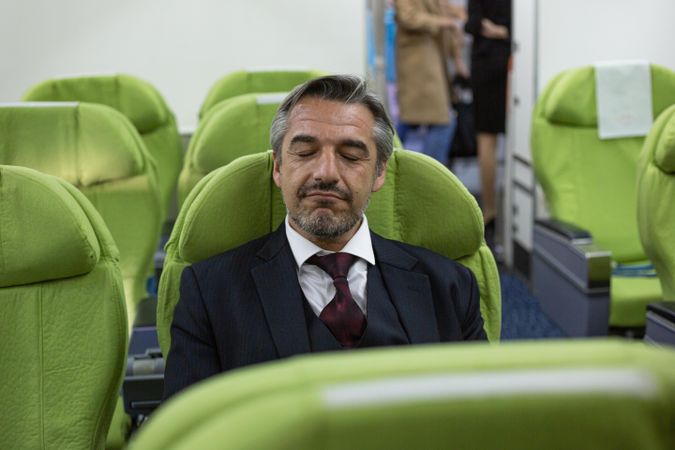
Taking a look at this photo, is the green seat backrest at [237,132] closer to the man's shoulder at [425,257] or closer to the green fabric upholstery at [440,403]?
the man's shoulder at [425,257]

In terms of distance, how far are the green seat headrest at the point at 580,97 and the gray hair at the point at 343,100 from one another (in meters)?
1.49

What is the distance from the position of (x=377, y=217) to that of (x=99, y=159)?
1039 millimetres

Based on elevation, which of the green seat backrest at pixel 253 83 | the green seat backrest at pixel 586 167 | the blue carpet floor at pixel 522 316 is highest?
the green seat backrest at pixel 253 83

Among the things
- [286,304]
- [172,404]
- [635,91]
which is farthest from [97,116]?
A: [172,404]

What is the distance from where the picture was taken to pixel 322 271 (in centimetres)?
163

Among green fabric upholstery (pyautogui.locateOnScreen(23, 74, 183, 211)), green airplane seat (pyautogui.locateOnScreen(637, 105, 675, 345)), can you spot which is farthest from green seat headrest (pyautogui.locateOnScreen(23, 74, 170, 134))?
green airplane seat (pyautogui.locateOnScreen(637, 105, 675, 345))

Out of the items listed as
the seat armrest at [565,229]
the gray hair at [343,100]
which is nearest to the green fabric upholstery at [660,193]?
the seat armrest at [565,229]

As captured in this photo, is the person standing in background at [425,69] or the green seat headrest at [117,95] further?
the person standing in background at [425,69]

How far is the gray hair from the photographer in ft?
5.46

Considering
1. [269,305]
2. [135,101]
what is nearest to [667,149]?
[269,305]

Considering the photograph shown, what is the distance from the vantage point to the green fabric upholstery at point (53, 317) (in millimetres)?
1570

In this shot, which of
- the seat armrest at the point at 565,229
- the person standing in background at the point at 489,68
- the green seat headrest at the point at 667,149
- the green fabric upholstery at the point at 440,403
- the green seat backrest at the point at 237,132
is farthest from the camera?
the person standing in background at the point at 489,68

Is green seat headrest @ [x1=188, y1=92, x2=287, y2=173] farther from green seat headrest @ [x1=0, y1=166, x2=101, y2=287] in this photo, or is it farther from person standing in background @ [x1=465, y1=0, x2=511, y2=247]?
person standing in background @ [x1=465, y1=0, x2=511, y2=247]

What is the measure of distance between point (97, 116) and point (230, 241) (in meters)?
0.98
